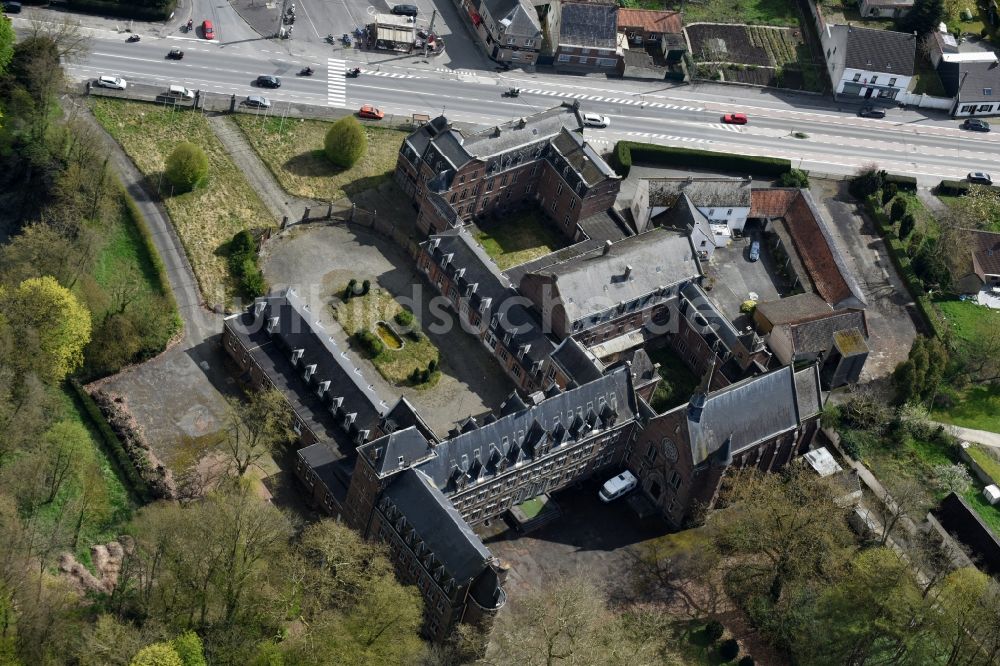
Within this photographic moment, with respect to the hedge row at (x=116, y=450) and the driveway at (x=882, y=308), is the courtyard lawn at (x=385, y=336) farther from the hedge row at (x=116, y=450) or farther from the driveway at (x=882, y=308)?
the driveway at (x=882, y=308)

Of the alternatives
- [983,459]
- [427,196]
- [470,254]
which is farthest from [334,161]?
[983,459]

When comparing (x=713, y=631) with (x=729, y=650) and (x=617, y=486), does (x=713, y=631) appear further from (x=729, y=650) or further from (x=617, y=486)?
(x=617, y=486)

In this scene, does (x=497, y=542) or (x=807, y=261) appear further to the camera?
(x=807, y=261)

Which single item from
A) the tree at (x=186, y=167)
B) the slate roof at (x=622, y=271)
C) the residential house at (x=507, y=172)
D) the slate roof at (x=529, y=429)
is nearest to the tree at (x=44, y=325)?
the tree at (x=186, y=167)

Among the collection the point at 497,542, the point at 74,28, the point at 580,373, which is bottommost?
the point at 497,542

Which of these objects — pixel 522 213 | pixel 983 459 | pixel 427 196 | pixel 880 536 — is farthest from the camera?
pixel 522 213

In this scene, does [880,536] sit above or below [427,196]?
below

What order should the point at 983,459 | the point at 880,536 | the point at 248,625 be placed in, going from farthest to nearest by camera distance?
the point at 983,459, the point at 880,536, the point at 248,625

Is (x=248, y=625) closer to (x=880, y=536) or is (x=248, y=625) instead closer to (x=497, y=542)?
(x=497, y=542)
